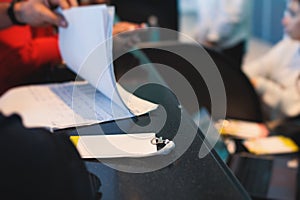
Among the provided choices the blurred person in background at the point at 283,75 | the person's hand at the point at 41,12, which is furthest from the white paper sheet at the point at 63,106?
the blurred person in background at the point at 283,75

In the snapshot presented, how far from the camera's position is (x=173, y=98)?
1.98 ft

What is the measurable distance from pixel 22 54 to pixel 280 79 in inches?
54.5

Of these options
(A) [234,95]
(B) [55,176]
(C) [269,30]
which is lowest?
(C) [269,30]

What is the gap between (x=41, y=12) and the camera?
74 cm

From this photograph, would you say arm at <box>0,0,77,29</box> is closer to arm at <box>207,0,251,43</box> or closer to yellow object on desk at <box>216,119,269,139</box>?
yellow object on desk at <box>216,119,269,139</box>

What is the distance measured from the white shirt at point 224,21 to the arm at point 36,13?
2078 mm

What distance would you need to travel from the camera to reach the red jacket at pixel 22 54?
856 mm

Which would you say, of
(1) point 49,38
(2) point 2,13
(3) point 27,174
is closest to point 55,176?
(3) point 27,174

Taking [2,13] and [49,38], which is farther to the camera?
[49,38]

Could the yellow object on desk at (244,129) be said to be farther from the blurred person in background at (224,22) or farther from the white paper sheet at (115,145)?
the blurred person in background at (224,22)

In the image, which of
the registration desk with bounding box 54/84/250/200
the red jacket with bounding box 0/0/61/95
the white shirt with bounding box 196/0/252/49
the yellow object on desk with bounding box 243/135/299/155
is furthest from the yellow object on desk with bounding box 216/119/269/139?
the white shirt with bounding box 196/0/252/49

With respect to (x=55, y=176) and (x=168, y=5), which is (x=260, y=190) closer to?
(x=55, y=176)

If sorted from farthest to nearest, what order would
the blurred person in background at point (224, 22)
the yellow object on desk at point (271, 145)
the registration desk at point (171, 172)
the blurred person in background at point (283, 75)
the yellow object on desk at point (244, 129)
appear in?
the blurred person in background at point (224, 22)
the blurred person in background at point (283, 75)
the yellow object on desk at point (244, 129)
the yellow object on desk at point (271, 145)
the registration desk at point (171, 172)

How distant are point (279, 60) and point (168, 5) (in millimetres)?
857
